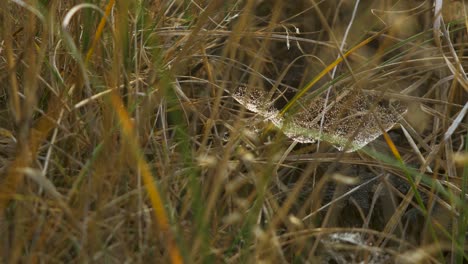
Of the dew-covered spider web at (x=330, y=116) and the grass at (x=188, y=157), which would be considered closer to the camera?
the grass at (x=188, y=157)

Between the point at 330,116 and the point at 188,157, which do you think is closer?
the point at 188,157

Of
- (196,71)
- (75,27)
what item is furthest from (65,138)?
(196,71)

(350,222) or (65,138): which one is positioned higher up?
(65,138)

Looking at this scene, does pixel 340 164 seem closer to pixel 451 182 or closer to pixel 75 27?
pixel 451 182

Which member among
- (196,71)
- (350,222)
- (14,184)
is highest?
(14,184)

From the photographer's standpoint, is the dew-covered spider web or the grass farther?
the dew-covered spider web
